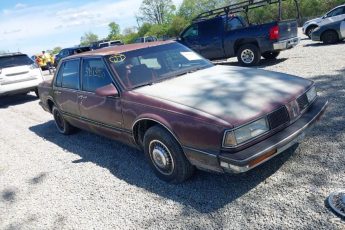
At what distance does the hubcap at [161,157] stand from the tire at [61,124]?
9.65 feet

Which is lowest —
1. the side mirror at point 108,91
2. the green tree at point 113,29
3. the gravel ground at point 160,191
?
the gravel ground at point 160,191

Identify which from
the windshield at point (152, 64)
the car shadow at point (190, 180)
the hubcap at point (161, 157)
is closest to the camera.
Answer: the car shadow at point (190, 180)

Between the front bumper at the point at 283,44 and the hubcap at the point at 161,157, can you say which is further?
the front bumper at the point at 283,44

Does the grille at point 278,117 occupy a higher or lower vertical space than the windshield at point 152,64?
lower

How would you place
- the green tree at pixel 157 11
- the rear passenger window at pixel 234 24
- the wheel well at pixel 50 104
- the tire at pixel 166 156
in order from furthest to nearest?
the green tree at pixel 157 11, the rear passenger window at pixel 234 24, the wheel well at pixel 50 104, the tire at pixel 166 156

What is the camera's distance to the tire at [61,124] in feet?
20.9

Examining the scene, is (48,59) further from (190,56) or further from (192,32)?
(190,56)

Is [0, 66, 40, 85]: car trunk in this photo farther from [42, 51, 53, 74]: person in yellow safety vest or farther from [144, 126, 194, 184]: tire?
[42, 51, 53, 74]: person in yellow safety vest

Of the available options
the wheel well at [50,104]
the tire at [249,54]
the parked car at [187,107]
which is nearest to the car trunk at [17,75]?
the wheel well at [50,104]

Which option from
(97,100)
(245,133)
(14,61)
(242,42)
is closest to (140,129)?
(97,100)

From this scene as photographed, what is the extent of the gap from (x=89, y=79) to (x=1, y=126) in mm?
4607

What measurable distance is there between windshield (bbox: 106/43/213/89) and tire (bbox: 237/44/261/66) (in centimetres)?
575

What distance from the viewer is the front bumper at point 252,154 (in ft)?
10.1

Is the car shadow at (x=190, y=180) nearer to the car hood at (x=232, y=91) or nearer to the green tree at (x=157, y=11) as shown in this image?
the car hood at (x=232, y=91)
